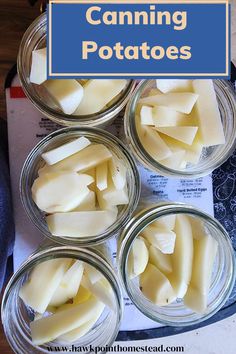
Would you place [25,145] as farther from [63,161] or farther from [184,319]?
[184,319]

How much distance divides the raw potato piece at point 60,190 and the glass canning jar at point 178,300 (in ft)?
0.26

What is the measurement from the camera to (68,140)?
0.63m

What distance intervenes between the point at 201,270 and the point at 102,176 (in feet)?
0.53

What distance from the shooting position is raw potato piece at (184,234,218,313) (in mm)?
613

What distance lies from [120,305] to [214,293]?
128 mm

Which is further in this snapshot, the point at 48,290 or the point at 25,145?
the point at 25,145

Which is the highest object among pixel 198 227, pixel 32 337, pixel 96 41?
pixel 96 41

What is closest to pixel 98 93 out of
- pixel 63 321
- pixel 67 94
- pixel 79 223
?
pixel 67 94

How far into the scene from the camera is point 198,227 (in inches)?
24.8

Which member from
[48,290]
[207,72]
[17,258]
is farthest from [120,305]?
[207,72]

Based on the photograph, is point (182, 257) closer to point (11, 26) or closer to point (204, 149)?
point (204, 149)

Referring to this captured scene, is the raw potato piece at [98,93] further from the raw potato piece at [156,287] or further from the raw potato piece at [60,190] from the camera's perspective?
the raw potato piece at [156,287]

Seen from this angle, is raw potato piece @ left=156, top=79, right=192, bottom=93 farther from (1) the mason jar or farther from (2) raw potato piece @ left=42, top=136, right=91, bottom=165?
(1) the mason jar

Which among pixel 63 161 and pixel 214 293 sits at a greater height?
pixel 63 161
